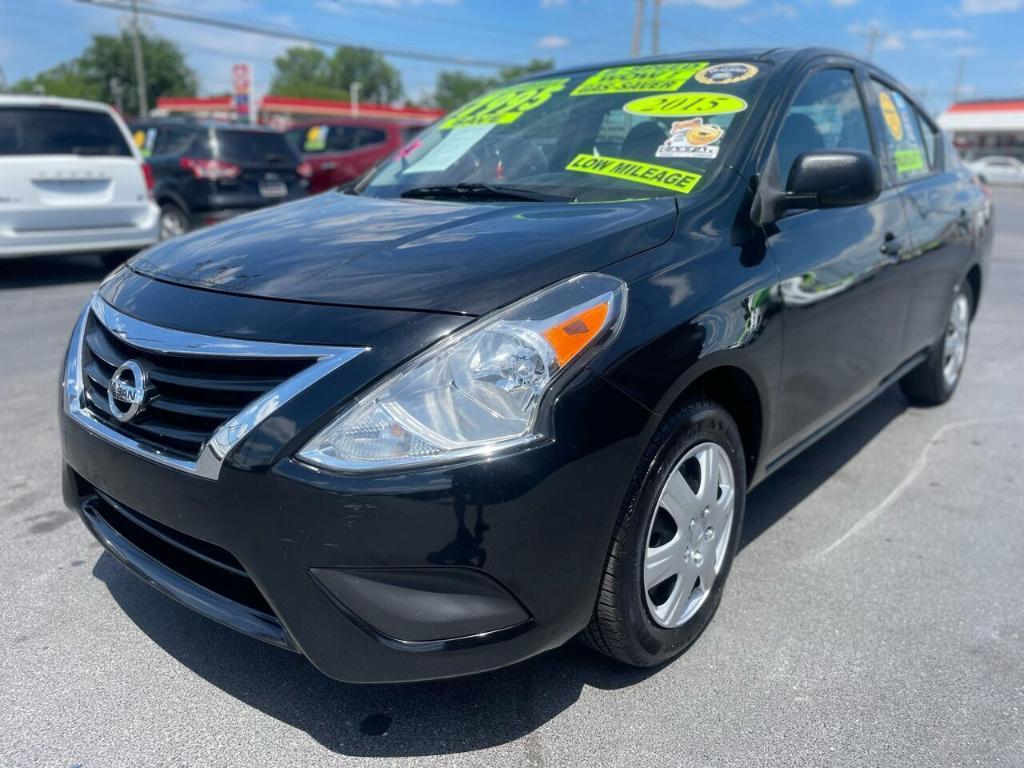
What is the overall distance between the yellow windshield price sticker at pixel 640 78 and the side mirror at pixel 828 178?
656 mm

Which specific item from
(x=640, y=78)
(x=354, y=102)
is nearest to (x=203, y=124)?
(x=640, y=78)

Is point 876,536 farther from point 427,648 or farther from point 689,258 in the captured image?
point 427,648

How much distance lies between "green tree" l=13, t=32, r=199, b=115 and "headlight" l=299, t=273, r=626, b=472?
7858 centimetres

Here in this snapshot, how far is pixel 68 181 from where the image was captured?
767 cm

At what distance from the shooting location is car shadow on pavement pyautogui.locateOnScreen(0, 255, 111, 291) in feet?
27.3

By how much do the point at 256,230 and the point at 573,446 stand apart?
1.36m

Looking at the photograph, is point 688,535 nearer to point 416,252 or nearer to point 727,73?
point 416,252

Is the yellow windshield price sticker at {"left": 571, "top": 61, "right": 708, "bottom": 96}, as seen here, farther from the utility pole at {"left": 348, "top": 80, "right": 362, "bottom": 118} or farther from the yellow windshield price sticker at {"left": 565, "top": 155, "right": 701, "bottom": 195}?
the utility pole at {"left": 348, "top": 80, "right": 362, "bottom": 118}

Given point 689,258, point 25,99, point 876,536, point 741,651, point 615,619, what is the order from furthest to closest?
point 25,99 < point 876,536 < point 741,651 < point 689,258 < point 615,619

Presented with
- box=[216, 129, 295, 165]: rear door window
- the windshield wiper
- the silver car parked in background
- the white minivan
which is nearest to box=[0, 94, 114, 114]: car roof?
the white minivan

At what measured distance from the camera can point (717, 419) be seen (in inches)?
92.0

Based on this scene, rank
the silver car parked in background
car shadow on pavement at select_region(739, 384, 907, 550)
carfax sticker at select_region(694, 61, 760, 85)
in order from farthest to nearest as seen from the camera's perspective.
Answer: the silver car parked in background → car shadow on pavement at select_region(739, 384, 907, 550) → carfax sticker at select_region(694, 61, 760, 85)

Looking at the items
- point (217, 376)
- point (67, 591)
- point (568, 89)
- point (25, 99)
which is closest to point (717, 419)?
point (217, 376)

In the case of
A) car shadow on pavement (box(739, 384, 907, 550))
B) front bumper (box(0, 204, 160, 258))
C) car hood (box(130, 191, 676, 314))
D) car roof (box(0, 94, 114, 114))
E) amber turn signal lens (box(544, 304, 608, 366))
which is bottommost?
car shadow on pavement (box(739, 384, 907, 550))
